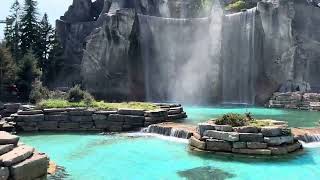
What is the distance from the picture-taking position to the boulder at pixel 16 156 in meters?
8.55

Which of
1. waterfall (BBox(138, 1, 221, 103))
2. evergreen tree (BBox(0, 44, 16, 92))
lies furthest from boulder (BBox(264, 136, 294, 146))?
waterfall (BBox(138, 1, 221, 103))

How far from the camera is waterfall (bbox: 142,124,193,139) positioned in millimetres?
17109

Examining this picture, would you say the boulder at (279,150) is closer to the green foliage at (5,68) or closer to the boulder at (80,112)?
the boulder at (80,112)

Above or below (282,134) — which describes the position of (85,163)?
below

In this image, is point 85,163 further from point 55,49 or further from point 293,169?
point 55,49

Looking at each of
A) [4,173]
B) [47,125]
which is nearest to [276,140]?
[4,173]

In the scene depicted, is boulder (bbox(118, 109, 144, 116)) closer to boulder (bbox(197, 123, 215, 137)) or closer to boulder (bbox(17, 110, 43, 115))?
boulder (bbox(17, 110, 43, 115))

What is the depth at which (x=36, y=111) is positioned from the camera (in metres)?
20.5

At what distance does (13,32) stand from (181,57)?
77.6 ft

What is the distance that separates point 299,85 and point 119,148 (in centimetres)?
2769

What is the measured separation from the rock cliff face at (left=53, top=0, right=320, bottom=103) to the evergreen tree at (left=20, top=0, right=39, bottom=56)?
838 centimetres

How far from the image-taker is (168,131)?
1817cm

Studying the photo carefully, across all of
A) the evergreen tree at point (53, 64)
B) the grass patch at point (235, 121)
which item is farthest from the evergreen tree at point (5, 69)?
the grass patch at point (235, 121)

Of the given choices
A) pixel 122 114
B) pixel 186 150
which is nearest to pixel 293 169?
pixel 186 150
